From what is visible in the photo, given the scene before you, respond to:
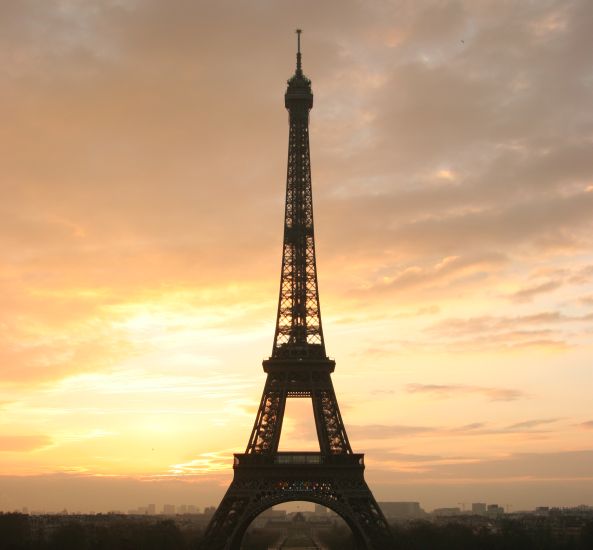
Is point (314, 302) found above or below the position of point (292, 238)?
below

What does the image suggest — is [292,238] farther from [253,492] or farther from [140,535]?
[140,535]

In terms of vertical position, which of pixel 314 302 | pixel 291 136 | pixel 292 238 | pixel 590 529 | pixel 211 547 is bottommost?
pixel 211 547

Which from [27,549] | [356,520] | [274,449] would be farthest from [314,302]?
[27,549]

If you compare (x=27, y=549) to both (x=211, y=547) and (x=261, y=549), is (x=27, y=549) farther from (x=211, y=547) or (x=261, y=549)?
(x=261, y=549)

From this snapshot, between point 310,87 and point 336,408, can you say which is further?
point 310,87

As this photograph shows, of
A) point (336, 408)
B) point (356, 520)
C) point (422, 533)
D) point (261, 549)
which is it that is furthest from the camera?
point (261, 549)

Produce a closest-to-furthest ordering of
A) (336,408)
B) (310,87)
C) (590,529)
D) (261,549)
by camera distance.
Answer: (336,408) < (310,87) < (590,529) < (261,549)

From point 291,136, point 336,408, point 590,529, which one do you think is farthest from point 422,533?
point 291,136
